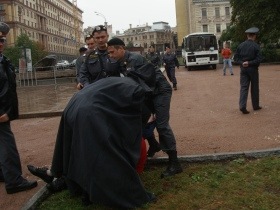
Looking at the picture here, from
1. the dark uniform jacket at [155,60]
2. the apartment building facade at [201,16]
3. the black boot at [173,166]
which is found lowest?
the black boot at [173,166]

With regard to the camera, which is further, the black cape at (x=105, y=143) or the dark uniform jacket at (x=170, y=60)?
the dark uniform jacket at (x=170, y=60)

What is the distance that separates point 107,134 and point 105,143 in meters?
0.09

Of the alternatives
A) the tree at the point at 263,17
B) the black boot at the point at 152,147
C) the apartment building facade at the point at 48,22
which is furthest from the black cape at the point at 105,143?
the apartment building facade at the point at 48,22

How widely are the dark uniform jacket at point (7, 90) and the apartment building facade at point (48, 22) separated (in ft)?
261

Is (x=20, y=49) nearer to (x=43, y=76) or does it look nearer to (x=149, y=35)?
(x=43, y=76)

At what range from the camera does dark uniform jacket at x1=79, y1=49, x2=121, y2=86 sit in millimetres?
5020

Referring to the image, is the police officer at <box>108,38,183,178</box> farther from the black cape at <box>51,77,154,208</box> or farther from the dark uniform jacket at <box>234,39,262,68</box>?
the dark uniform jacket at <box>234,39,262,68</box>

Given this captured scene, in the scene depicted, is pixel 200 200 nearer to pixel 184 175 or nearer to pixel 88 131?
pixel 184 175

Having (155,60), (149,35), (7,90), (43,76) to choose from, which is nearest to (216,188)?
(7,90)

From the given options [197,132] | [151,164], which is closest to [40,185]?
[151,164]

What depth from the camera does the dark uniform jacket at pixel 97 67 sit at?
502 centimetres

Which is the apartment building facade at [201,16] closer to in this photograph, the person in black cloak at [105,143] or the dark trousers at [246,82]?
the dark trousers at [246,82]

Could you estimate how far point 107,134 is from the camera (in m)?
3.62

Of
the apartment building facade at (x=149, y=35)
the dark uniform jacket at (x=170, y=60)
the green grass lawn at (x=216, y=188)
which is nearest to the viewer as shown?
the green grass lawn at (x=216, y=188)
